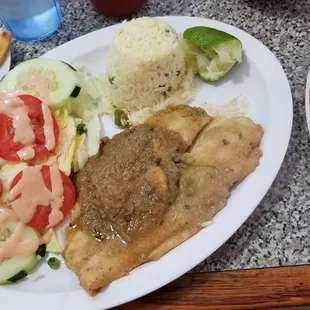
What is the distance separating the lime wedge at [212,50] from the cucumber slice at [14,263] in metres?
0.74

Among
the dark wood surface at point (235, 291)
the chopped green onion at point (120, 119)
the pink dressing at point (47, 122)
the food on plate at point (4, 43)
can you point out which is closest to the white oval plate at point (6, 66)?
the food on plate at point (4, 43)

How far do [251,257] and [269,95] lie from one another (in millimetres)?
473

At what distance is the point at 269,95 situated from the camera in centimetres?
151

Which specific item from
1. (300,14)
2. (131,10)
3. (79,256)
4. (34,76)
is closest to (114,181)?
(79,256)

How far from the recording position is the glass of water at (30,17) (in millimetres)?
1875

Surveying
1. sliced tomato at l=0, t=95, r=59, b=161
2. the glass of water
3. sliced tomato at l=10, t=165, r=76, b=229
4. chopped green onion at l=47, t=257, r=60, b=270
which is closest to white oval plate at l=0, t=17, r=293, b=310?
chopped green onion at l=47, t=257, r=60, b=270

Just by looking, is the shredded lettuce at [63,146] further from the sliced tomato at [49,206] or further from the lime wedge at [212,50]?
the lime wedge at [212,50]

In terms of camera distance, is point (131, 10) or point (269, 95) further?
point (131, 10)

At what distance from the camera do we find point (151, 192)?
4.32 feet

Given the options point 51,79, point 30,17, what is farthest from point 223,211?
point 30,17

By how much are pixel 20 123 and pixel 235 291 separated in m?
0.74

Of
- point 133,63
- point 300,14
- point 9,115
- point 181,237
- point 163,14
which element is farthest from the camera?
point 163,14

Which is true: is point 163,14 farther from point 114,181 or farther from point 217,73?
point 114,181

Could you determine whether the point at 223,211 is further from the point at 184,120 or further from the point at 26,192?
the point at 26,192
